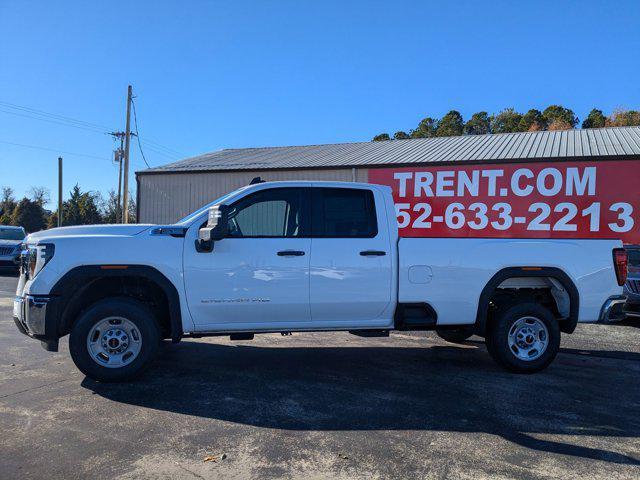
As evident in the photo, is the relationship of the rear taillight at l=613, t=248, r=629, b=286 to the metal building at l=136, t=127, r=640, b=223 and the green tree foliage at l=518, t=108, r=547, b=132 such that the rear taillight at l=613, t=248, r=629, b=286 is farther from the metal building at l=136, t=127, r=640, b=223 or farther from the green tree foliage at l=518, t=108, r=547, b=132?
the green tree foliage at l=518, t=108, r=547, b=132

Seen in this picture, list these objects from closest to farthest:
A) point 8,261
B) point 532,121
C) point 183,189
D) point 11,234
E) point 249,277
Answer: point 249,277
point 8,261
point 11,234
point 183,189
point 532,121

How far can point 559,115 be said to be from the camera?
181ft

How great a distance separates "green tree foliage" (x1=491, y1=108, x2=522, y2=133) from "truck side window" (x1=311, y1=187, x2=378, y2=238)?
5501 centimetres

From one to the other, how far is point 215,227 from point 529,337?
12.3ft

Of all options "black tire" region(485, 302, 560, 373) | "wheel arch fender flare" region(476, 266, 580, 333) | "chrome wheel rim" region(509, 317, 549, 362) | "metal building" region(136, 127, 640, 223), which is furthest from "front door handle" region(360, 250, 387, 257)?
"metal building" region(136, 127, 640, 223)

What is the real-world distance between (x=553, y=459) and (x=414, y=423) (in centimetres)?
106


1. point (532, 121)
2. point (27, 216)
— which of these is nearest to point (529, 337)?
point (532, 121)

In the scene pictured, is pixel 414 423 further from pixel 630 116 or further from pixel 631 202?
pixel 630 116

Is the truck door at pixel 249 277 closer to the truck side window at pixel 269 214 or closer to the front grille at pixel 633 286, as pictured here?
the truck side window at pixel 269 214

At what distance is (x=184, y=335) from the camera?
5180 mm

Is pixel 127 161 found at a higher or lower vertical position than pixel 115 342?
higher

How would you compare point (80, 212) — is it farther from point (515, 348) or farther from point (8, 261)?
point (515, 348)

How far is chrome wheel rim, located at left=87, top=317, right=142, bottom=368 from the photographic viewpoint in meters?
4.97

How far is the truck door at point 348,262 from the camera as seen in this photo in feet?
17.1
